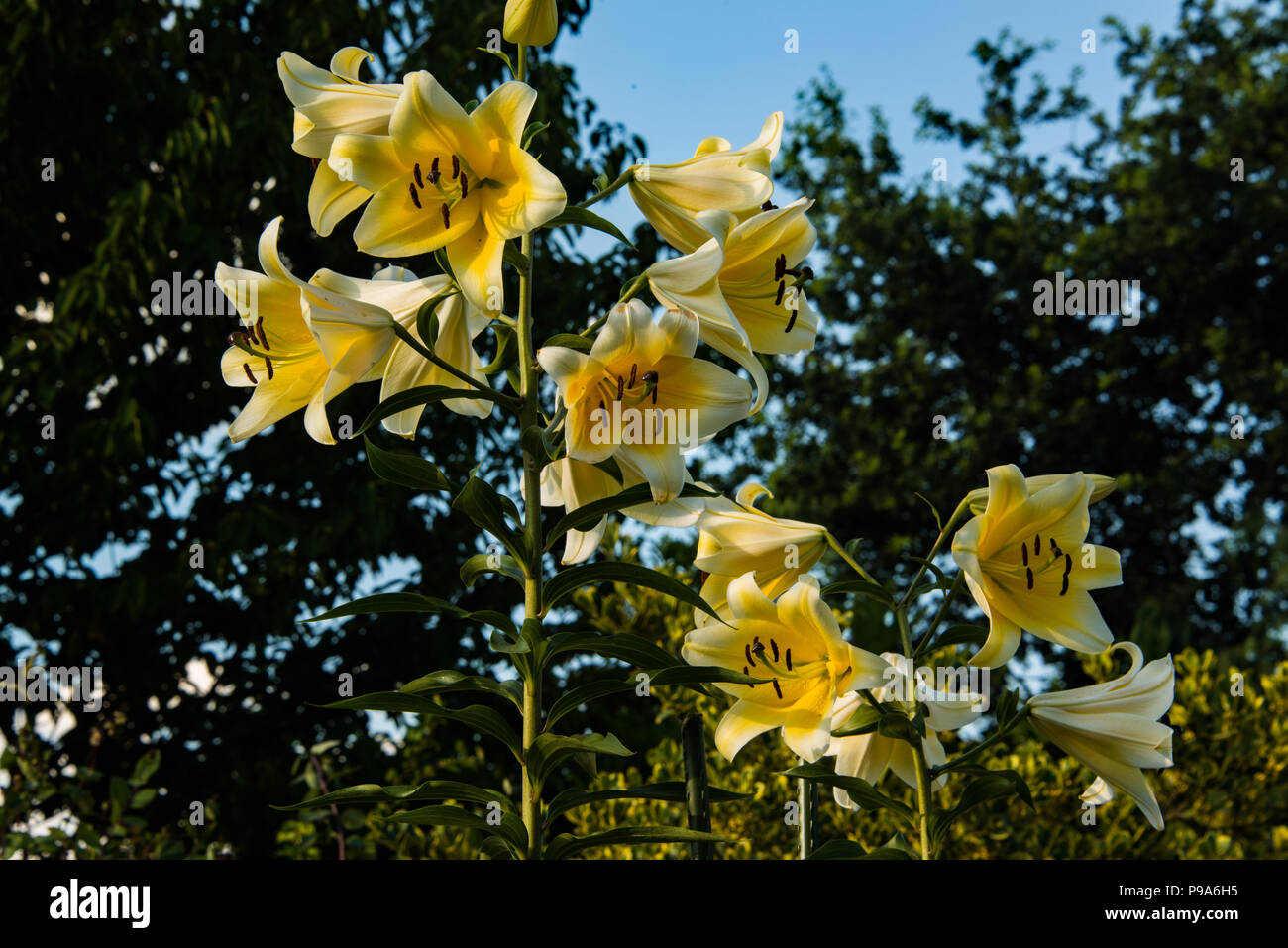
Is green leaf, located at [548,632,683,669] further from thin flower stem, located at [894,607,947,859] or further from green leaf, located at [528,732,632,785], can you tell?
thin flower stem, located at [894,607,947,859]

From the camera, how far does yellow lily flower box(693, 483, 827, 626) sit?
1202mm

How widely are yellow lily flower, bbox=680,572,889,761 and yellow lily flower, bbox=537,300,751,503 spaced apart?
17cm

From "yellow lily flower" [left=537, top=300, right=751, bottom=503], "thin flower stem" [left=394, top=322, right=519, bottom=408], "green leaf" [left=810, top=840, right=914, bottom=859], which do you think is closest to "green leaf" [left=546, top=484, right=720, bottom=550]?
"yellow lily flower" [left=537, top=300, right=751, bottom=503]

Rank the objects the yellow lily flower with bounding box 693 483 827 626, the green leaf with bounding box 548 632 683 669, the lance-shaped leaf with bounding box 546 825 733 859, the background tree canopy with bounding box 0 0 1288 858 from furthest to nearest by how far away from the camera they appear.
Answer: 1. the background tree canopy with bounding box 0 0 1288 858
2. the yellow lily flower with bounding box 693 483 827 626
3. the green leaf with bounding box 548 632 683 669
4. the lance-shaped leaf with bounding box 546 825 733 859

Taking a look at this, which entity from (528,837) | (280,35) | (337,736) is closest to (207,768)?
(337,736)

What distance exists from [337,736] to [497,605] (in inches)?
39.8

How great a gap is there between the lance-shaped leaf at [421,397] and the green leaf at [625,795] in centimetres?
39

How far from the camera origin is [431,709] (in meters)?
1.03

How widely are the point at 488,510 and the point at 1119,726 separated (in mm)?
685

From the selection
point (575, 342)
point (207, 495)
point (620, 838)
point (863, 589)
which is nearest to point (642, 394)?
point (575, 342)

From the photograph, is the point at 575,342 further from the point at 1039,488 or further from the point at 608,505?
the point at 1039,488

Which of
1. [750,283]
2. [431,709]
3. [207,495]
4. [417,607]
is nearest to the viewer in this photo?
[431,709]

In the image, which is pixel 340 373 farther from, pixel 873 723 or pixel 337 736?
pixel 337 736
